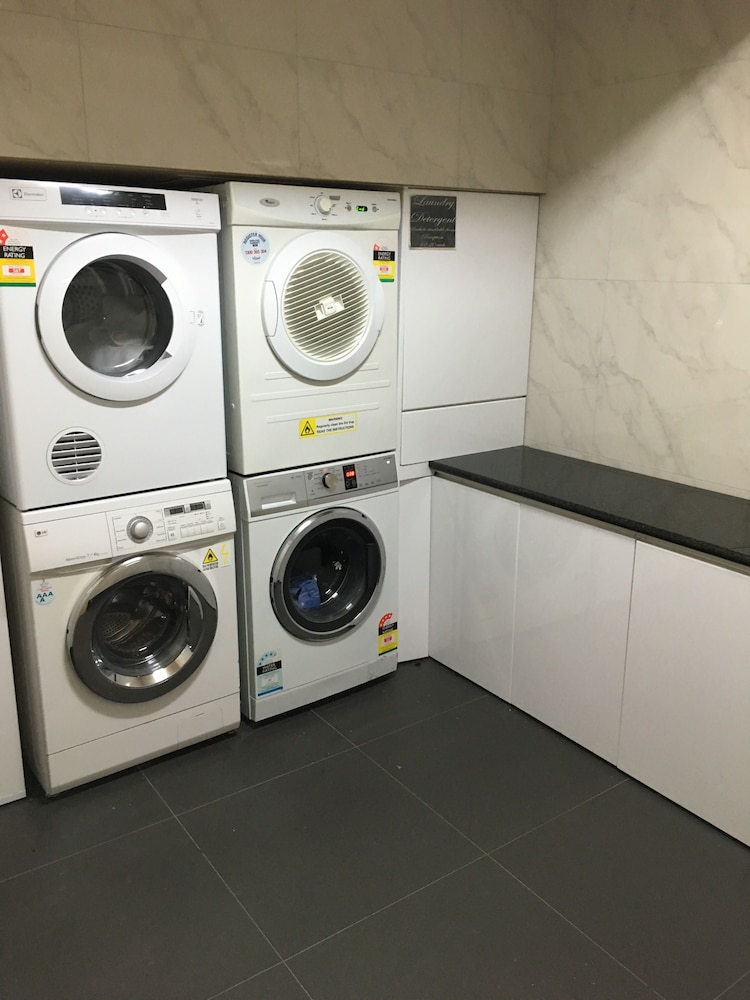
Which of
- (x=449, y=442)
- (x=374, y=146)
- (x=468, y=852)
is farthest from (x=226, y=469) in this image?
(x=468, y=852)

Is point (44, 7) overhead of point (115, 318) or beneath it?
overhead

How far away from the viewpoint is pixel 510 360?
315 cm

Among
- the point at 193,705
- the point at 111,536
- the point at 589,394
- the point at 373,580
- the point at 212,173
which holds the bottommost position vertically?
the point at 193,705

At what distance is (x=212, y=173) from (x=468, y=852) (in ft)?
6.61

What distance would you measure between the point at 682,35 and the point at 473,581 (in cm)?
189

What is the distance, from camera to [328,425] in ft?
8.84

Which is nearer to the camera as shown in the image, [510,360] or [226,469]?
[226,469]

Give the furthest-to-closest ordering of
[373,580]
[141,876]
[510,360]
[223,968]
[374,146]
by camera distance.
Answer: [510,360] < [373,580] < [374,146] < [141,876] < [223,968]

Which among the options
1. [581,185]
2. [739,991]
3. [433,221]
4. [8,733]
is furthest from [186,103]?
[739,991]

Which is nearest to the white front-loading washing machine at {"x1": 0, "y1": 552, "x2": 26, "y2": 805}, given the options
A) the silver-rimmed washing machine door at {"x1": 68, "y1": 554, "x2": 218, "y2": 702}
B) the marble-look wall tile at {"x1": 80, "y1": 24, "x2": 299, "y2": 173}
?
the silver-rimmed washing machine door at {"x1": 68, "y1": 554, "x2": 218, "y2": 702}

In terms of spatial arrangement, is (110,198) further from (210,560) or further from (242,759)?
(242,759)

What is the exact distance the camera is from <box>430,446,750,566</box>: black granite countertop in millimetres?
2223

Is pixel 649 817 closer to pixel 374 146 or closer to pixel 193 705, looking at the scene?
pixel 193 705

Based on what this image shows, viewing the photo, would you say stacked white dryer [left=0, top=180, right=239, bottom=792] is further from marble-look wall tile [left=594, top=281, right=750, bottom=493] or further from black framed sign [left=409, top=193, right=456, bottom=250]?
marble-look wall tile [left=594, top=281, right=750, bottom=493]
